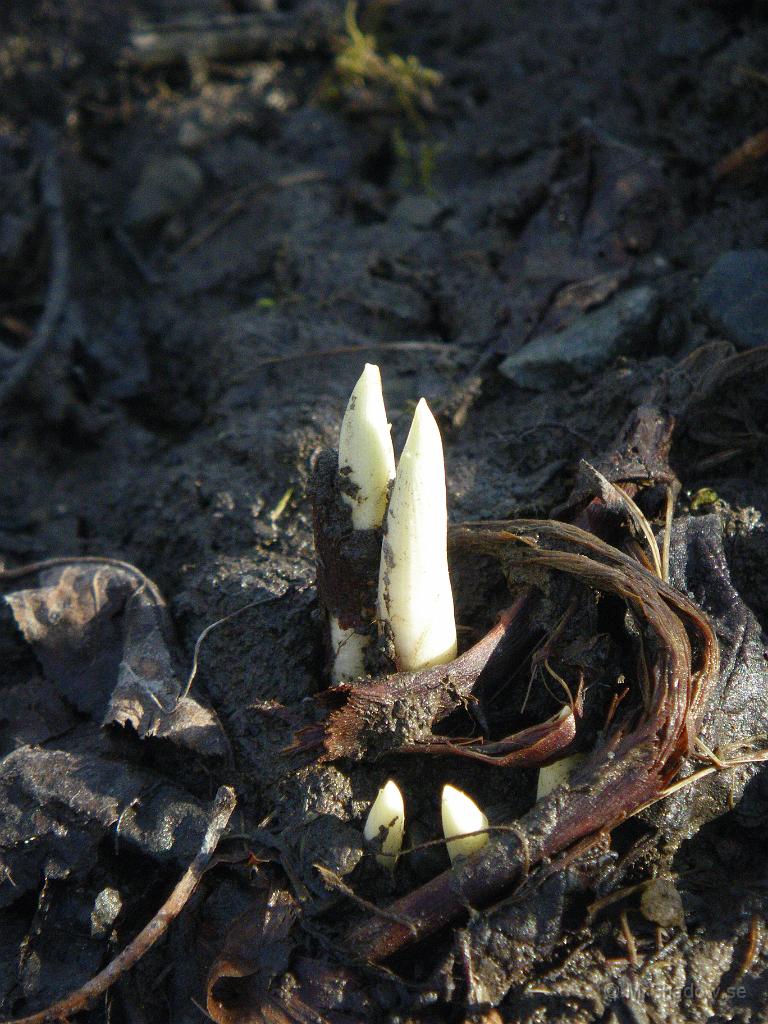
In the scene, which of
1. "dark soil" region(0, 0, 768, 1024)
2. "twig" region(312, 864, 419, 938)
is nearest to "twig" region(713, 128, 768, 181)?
"dark soil" region(0, 0, 768, 1024)

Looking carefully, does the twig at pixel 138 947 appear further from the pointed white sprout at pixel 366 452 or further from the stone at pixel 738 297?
the stone at pixel 738 297

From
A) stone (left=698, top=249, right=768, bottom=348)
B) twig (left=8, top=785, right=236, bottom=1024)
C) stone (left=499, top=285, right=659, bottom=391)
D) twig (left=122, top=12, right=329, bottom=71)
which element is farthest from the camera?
twig (left=122, top=12, right=329, bottom=71)

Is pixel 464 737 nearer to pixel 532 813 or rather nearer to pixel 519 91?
pixel 532 813

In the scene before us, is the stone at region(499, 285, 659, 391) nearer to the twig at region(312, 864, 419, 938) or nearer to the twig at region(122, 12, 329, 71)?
the twig at region(312, 864, 419, 938)

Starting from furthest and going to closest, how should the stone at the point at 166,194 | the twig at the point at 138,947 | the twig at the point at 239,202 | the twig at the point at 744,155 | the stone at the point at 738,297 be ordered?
the stone at the point at 166,194 < the twig at the point at 239,202 < the twig at the point at 744,155 < the stone at the point at 738,297 < the twig at the point at 138,947

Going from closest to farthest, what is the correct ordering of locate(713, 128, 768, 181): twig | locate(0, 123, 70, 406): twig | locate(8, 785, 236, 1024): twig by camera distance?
locate(8, 785, 236, 1024): twig → locate(713, 128, 768, 181): twig → locate(0, 123, 70, 406): twig

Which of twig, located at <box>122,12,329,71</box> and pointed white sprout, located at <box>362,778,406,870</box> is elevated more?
twig, located at <box>122,12,329,71</box>

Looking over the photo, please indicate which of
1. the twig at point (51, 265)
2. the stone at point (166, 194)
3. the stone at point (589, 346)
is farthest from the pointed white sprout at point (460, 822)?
the stone at point (166, 194)

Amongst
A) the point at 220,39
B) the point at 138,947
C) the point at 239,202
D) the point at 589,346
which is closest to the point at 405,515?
the point at 138,947

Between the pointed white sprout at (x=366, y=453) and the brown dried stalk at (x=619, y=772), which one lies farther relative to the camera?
the pointed white sprout at (x=366, y=453)
